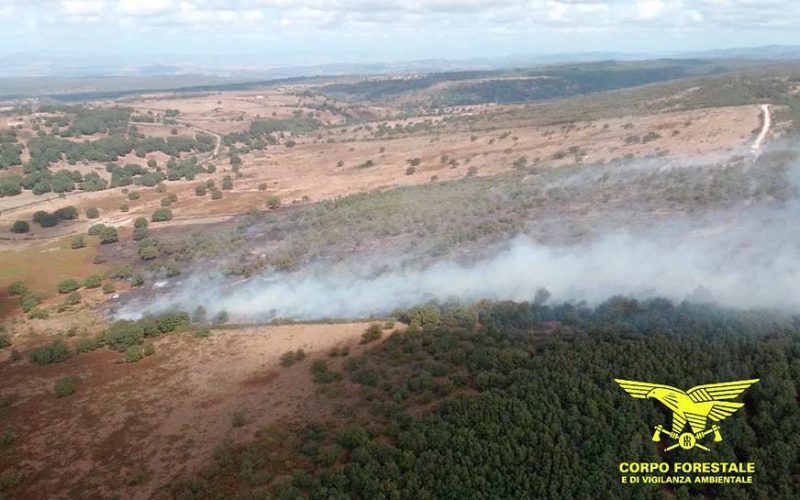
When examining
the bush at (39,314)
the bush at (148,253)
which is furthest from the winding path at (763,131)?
the bush at (39,314)

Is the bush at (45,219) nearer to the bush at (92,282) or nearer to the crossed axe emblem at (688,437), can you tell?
the bush at (92,282)

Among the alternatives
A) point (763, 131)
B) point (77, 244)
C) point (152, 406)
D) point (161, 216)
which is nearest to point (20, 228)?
point (77, 244)

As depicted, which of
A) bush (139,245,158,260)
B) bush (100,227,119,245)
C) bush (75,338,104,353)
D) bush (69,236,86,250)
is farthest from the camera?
bush (100,227,119,245)

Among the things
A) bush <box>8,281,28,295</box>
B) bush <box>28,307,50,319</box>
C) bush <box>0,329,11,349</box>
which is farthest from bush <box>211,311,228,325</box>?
bush <box>8,281,28,295</box>

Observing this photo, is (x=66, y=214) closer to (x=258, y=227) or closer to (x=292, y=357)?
(x=258, y=227)

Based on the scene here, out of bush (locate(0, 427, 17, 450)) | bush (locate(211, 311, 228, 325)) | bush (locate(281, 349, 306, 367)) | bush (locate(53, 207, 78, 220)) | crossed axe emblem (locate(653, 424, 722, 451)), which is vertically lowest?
bush (locate(0, 427, 17, 450))

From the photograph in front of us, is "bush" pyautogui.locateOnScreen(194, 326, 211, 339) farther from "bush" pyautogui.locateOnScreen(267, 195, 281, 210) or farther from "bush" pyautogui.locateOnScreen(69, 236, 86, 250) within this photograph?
"bush" pyautogui.locateOnScreen(267, 195, 281, 210)

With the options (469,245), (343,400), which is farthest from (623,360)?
(469,245)

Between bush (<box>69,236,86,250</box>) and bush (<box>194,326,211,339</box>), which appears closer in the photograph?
bush (<box>194,326,211,339</box>)
